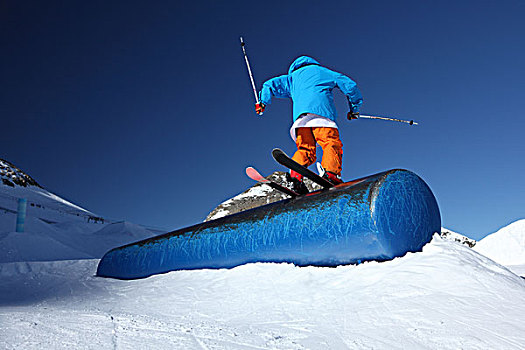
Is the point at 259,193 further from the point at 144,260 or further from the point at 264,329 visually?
the point at 264,329

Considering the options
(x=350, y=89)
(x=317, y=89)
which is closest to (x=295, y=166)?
(x=317, y=89)

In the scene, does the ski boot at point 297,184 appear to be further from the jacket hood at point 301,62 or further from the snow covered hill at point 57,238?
the snow covered hill at point 57,238

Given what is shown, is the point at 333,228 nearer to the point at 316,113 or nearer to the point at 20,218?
the point at 316,113

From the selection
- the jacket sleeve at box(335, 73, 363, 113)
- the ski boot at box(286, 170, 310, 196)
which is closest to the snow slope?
the jacket sleeve at box(335, 73, 363, 113)

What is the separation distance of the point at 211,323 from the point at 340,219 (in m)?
1.04

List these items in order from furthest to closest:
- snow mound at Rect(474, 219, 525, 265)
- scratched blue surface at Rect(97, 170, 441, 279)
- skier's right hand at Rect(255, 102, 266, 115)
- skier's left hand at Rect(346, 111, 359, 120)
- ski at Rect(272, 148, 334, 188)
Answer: snow mound at Rect(474, 219, 525, 265) → skier's right hand at Rect(255, 102, 266, 115) → skier's left hand at Rect(346, 111, 359, 120) → ski at Rect(272, 148, 334, 188) → scratched blue surface at Rect(97, 170, 441, 279)

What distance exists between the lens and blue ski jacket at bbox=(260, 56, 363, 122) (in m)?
3.23

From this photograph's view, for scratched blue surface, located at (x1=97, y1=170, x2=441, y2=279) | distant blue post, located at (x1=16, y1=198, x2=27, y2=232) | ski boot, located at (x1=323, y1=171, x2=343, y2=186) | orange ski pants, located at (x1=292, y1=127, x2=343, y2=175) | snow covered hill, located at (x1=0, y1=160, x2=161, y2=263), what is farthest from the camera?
distant blue post, located at (x1=16, y1=198, x2=27, y2=232)

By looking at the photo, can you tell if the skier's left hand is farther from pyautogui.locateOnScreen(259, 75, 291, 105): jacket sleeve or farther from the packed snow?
the packed snow

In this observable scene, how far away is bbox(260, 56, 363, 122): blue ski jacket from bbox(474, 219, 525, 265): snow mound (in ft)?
20.0

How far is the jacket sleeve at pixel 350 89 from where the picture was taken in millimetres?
3274

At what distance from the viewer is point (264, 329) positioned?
4.59 feet

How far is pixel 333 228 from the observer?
7.23ft

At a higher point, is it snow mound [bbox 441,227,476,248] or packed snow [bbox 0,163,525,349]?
snow mound [bbox 441,227,476,248]
